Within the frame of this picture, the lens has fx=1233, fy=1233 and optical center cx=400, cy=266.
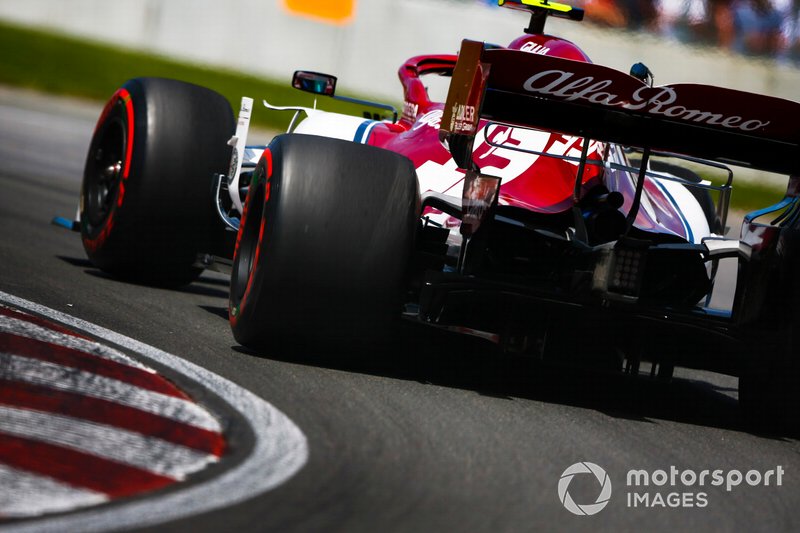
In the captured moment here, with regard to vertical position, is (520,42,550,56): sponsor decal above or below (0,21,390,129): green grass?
above

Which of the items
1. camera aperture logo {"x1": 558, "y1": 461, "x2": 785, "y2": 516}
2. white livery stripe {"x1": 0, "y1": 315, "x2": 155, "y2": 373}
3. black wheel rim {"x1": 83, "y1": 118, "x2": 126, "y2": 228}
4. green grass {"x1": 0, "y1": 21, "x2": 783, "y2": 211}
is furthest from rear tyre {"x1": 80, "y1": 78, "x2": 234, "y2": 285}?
green grass {"x1": 0, "y1": 21, "x2": 783, "y2": 211}

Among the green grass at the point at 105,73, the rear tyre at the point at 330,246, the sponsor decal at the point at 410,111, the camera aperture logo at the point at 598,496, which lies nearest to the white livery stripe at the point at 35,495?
the camera aperture logo at the point at 598,496

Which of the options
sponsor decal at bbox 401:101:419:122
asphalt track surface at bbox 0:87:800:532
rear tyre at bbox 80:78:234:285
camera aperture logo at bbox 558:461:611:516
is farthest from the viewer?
sponsor decal at bbox 401:101:419:122

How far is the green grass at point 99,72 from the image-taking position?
2259 cm

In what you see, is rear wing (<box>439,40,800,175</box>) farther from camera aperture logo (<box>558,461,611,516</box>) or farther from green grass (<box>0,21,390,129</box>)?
green grass (<box>0,21,390,129</box>)

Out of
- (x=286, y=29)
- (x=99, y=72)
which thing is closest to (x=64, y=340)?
(x=99, y=72)

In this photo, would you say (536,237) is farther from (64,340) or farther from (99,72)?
(99,72)

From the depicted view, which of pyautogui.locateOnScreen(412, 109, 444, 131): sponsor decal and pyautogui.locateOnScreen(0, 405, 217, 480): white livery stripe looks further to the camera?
pyautogui.locateOnScreen(412, 109, 444, 131): sponsor decal

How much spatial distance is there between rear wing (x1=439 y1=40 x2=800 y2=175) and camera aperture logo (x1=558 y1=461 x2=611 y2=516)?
1.30 m

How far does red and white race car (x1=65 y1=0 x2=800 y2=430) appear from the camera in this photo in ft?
14.3

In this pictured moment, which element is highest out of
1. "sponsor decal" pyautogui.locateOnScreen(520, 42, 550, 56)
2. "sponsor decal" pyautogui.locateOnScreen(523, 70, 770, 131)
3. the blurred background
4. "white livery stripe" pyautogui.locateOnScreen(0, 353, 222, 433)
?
the blurred background

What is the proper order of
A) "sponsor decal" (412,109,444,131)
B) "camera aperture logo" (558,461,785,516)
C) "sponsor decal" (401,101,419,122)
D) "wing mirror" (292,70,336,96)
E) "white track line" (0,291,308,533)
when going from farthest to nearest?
"sponsor decal" (401,101,419,122) < "wing mirror" (292,70,336,96) < "sponsor decal" (412,109,444,131) < "camera aperture logo" (558,461,785,516) < "white track line" (0,291,308,533)

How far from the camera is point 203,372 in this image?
14.0 ft

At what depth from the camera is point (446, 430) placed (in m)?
3.93
